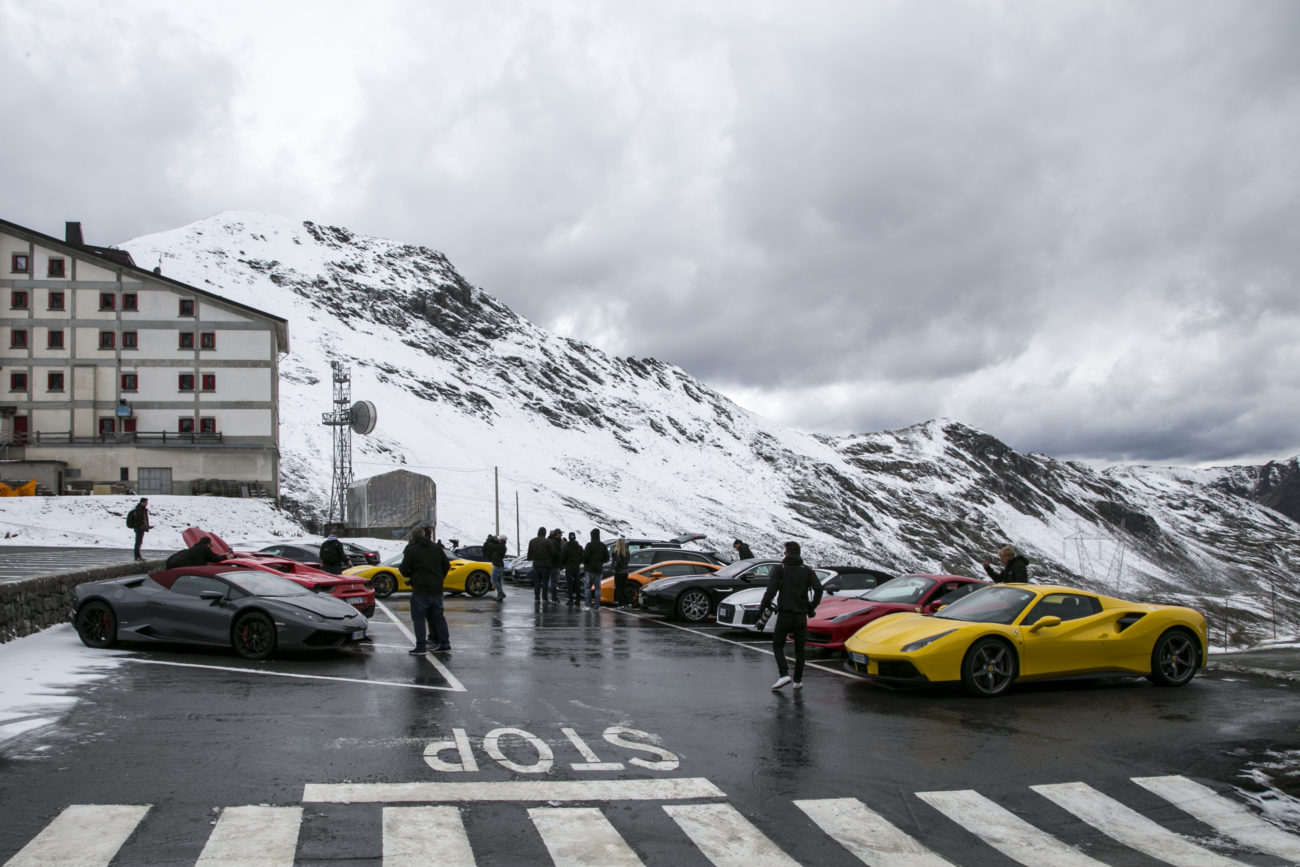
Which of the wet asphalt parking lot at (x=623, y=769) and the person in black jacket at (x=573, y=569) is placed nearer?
the wet asphalt parking lot at (x=623, y=769)

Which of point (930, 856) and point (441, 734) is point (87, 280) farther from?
point (930, 856)

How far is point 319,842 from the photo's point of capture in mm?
5383

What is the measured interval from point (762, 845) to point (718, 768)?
174 cm

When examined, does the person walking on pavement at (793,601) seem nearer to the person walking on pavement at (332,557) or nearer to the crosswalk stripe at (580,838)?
the crosswalk stripe at (580,838)

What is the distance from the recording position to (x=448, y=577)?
1007 inches

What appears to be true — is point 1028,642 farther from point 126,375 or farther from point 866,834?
point 126,375

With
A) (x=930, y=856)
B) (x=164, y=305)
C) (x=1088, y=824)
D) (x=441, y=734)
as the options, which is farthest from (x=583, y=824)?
(x=164, y=305)

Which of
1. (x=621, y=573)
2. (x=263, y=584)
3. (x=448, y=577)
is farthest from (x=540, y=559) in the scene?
(x=263, y=584)

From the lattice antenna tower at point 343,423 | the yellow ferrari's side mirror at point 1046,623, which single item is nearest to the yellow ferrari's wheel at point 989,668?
the yellow ferrari's side mirror at point 1046,623

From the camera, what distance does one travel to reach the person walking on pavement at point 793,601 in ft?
36.3

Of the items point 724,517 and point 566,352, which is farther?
point 566,352

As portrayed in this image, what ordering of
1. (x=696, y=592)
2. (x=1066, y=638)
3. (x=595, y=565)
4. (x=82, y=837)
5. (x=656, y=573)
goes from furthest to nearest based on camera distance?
1. (x=656, y=573)
2. (x=595, y=565)
3. (x=696, y=592)
4. (x=1066, y=638)
5. (x=82, y=837)

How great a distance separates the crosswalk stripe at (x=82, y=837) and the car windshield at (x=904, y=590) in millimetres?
→ 10922

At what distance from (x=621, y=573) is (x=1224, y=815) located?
16.6 meters
